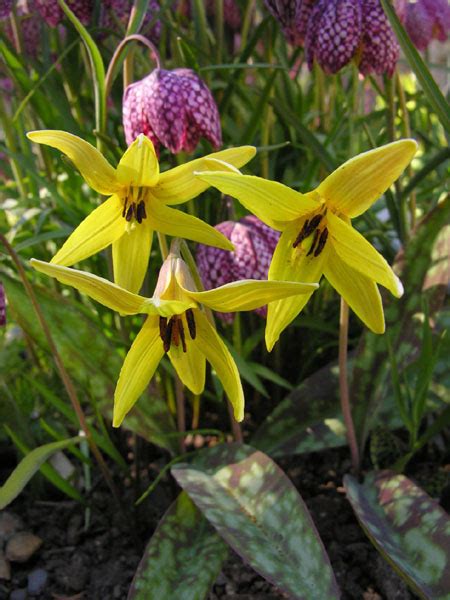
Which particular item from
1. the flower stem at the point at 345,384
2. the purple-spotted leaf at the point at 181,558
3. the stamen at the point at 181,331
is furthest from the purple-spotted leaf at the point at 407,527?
the stamen at the point at 181,331

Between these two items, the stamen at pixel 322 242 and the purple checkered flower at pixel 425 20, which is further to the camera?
the purple checkered flower at pixel 425 20

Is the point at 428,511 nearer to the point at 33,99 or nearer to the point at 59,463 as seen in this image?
the point at 59,463

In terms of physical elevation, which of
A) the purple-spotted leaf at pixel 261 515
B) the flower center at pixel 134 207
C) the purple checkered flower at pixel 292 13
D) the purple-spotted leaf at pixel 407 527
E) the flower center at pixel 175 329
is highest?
the purple checkered flower at pixel 292 13

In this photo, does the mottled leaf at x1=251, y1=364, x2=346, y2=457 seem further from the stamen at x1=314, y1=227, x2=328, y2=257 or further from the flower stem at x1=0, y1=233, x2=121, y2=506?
the stamen at x1=314, y1=227, x2=328, y2=257

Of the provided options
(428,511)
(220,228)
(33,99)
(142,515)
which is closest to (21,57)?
(33,99)

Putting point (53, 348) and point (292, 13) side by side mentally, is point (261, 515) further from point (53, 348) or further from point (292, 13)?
point (292, 13)

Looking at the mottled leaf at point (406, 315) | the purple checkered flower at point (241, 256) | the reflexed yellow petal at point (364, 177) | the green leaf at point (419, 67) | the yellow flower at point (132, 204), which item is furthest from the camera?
the mottled leaf at point (406, 315)

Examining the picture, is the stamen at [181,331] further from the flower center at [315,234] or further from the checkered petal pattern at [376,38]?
the checkered petal pattern at [376,38]
